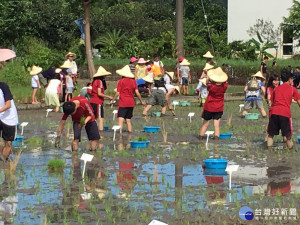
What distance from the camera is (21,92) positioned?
28.2m

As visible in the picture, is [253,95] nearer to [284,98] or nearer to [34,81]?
[284,98]

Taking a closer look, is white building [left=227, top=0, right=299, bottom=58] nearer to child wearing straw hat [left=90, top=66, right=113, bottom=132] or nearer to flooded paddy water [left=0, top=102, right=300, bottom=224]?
child wearing straw hat [left=90, top=66, right=113, bottom=132]

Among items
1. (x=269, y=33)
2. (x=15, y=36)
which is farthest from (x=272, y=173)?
(x=269, y=33)

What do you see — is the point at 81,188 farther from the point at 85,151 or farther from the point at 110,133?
the point at 110,133

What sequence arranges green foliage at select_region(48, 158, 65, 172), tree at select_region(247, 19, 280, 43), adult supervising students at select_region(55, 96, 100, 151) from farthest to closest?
tree at select_region(247, 19, 280, 43)
adult supervising students at select_region(55, 96, 100, 151)
green foliage at select_region(48, 158, 65, 172)

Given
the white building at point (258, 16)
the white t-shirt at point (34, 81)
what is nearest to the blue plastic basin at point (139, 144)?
the white t-shirt at point (34, 81)

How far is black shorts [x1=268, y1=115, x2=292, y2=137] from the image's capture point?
15.0 metres

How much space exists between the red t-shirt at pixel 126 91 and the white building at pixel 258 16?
1308 inches

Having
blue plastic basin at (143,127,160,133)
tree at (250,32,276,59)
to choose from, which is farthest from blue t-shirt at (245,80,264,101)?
tree at (250,32,276,59)

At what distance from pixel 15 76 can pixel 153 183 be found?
21848 millimetres

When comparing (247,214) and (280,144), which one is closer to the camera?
(247,214)

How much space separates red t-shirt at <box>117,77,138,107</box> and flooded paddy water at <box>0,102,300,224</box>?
26.9 inches

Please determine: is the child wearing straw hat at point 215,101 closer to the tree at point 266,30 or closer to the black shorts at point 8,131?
the black shorts at point 8,131

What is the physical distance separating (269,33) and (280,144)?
34884 millimetres
